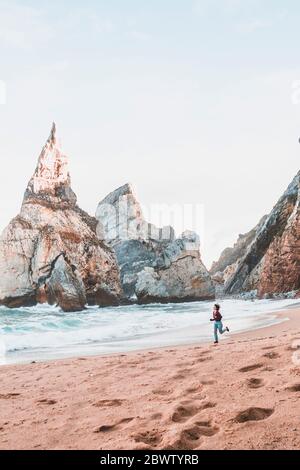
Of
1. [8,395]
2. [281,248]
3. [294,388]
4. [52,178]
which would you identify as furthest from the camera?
[52,178]

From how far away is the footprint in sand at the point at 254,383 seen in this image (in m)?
4.45

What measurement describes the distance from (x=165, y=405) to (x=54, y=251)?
1427 inches

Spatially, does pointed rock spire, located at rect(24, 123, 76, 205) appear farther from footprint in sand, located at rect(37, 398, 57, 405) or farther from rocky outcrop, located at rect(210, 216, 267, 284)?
rocky outcrop, located at rect(210, 216, 267, 284)

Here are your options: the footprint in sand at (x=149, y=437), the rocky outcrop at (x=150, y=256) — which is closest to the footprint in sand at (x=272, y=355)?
the footprint in sand at (x=149, y=437)

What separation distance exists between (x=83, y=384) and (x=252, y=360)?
2.43 metres

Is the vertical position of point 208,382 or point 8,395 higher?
point 208,382

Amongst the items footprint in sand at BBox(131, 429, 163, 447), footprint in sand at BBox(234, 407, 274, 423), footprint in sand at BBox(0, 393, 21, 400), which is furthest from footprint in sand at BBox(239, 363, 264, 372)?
footprint in sand at BBox(0, 393, 21, 400)

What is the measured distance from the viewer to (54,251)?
39.2m

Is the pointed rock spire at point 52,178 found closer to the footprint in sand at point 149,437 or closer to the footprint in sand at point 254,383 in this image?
the footprint in sand at point 254,383

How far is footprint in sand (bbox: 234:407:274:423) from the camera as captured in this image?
3.46 m

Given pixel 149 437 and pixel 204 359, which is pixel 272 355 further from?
pixel 149 437

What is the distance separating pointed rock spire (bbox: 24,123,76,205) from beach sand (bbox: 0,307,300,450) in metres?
38.2

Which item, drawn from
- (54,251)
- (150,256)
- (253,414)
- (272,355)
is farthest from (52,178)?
(253,414)
